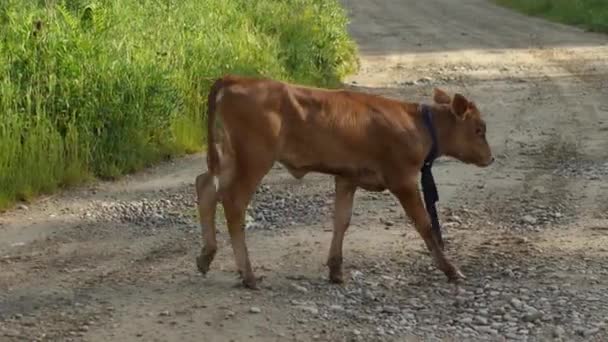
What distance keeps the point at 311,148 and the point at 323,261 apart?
1.03 m

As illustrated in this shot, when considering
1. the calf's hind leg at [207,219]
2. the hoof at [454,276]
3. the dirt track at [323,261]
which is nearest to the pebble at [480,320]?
the dirt track at [323,261]

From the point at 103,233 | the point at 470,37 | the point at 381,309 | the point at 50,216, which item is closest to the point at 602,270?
the point at 381,309

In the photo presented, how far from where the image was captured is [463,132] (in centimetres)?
754

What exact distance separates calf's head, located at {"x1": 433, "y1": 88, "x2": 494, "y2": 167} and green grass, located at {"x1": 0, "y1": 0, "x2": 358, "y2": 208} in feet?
12.0

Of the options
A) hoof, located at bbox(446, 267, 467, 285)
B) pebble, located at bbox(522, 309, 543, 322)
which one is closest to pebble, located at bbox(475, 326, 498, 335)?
pebble, located at bbox(522, 309, 543, 322)

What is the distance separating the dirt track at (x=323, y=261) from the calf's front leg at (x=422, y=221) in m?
0.10

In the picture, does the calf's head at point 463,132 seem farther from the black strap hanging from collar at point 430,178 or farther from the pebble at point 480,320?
the pebble at point 480,320

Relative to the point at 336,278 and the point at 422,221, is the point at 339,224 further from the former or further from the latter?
the point at 422,221

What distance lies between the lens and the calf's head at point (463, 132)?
24.5ft

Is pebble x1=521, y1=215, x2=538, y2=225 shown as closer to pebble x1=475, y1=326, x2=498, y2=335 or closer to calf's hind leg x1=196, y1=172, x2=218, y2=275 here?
pebble x1=475, y1=326, x2=498, y2=335

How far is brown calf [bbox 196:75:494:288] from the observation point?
6797 millimetres

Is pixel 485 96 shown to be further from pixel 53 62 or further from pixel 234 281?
pixel 234 281

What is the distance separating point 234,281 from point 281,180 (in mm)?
3418

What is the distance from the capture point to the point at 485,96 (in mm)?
16188
